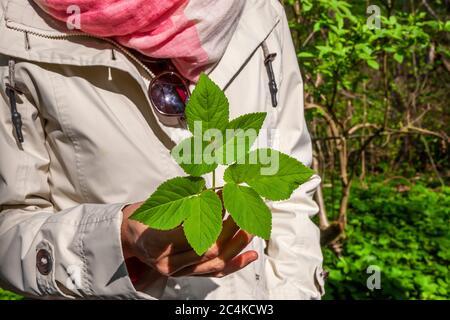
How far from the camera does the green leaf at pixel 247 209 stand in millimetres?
854

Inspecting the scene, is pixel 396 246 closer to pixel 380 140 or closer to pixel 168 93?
pixel 380 140

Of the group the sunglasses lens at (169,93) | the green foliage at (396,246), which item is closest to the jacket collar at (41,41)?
the sunglasses lens at (169,93)

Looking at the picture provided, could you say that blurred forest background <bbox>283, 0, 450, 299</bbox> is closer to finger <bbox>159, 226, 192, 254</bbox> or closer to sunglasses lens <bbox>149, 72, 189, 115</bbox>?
sunglasses lens <bbox>149, 72, 189, 115</bbox>

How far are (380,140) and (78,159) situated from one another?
641 cm

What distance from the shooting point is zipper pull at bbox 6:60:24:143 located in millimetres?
1250

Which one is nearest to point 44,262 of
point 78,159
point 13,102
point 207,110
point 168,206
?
point 78,159

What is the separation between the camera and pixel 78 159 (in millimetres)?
1322

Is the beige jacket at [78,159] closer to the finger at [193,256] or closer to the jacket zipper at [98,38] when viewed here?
the jacket zipper at [98,38]

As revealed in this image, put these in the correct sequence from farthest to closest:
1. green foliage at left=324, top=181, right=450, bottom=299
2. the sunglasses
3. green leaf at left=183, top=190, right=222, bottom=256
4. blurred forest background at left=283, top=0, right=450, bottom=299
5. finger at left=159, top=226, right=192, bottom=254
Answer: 1. green foliage at left=324, top=181, right=450, bottom=299
2. blurred forest background at left=283, top=0, right=450, bottom=299
3. the sunglasses
4. finger at left=159, top=226, right=192, bottom=254
5. green leaf at left=183, top=190, right=222, bottom=256

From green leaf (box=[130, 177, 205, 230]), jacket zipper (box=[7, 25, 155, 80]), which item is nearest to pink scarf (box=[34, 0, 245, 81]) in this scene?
jacket zipper (box=[7, 25, 155, 80])

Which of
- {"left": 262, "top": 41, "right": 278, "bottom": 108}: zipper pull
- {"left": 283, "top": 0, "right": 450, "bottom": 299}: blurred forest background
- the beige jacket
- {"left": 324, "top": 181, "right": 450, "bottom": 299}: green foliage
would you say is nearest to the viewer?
the beige jacket

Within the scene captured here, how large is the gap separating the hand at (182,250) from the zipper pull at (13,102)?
1.27 ft

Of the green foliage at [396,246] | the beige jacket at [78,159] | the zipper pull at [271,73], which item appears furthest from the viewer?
the green foliage at [396,246]
